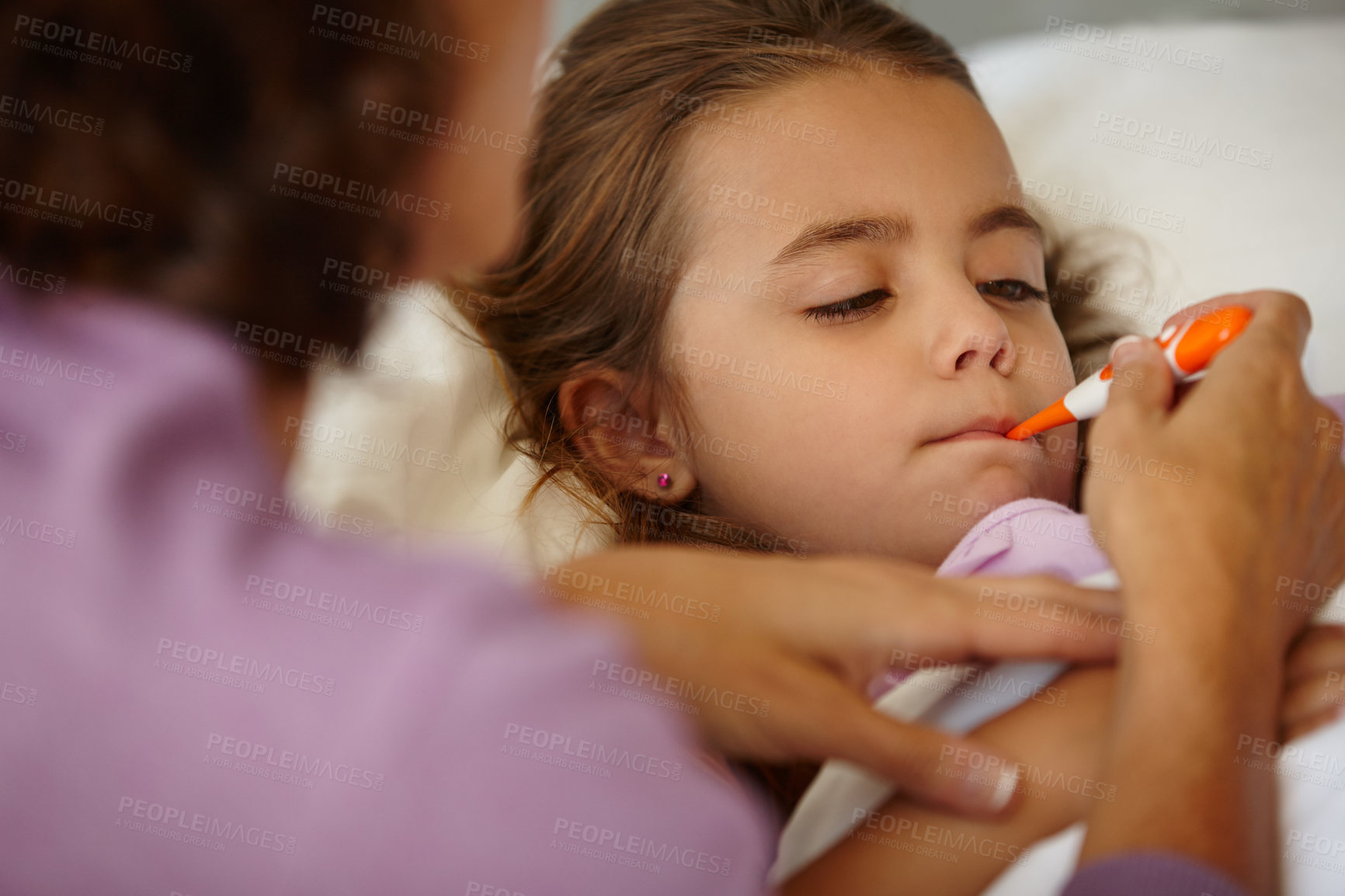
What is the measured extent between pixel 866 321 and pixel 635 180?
356 mm

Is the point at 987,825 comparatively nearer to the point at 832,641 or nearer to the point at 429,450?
the point at 832,641

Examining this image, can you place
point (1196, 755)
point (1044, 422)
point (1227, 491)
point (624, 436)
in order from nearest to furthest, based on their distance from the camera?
point (1196, 755), point (1227, 491), point (1044, 422), point (624, 436)

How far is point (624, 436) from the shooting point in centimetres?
123

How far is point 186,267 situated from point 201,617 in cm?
24

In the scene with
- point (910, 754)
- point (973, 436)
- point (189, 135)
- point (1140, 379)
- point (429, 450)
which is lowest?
point (429, 450)

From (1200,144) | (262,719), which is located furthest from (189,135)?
(1200,144)

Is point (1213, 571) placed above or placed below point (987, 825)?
above

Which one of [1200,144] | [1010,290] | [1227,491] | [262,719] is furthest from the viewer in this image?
[1200,144]

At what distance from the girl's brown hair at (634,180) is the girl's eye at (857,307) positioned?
7.9 inches

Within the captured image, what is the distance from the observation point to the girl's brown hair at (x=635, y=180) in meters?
1.15

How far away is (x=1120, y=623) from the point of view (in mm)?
728

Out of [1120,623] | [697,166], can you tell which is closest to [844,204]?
[697,166]

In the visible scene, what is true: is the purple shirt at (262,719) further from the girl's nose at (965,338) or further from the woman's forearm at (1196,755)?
the girl's nose at (965,338)

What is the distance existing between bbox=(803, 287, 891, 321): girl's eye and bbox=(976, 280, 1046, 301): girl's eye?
0.41 ft
